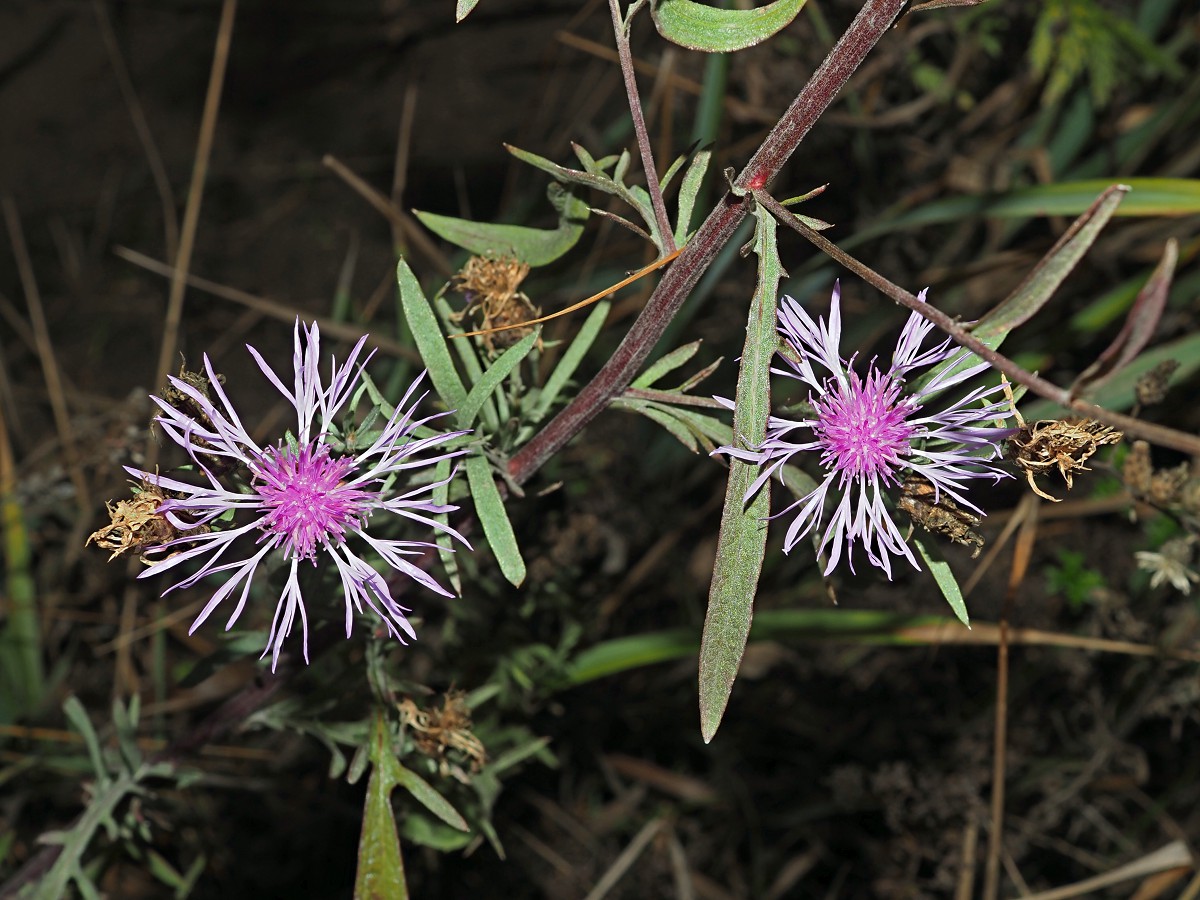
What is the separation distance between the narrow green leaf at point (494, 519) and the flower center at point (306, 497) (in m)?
0.14

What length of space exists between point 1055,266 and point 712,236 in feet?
1.27

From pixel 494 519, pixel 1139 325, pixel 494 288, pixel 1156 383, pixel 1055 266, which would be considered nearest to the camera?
pixel 1139 325

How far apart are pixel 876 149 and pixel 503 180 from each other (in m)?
1.21

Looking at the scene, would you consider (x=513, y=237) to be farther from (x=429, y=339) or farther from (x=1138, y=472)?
(x=1138, y=472)

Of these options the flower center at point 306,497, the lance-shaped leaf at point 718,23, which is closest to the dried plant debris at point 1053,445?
the lance-shaped leaf at point 718,23

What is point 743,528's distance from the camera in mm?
1088

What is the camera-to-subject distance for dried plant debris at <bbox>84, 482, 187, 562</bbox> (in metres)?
1.19

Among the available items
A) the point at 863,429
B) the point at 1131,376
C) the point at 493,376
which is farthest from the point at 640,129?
the point at 1131,376

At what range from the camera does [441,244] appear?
3.26 metres

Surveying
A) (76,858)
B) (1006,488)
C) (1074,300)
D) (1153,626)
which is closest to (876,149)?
(1074,300)

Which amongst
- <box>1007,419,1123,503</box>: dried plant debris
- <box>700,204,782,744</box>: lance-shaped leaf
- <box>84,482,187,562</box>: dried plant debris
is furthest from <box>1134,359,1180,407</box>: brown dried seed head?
<box>84,482,187,562</box>: dried plant debris

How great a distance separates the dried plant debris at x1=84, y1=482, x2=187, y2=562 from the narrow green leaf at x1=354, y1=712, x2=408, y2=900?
0.49 metres

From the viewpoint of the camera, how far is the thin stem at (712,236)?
3.39ft

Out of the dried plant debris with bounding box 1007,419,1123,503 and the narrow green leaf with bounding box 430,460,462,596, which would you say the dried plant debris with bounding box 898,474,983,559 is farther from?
the narrow green leaf with bounding box 430,460,462,596
